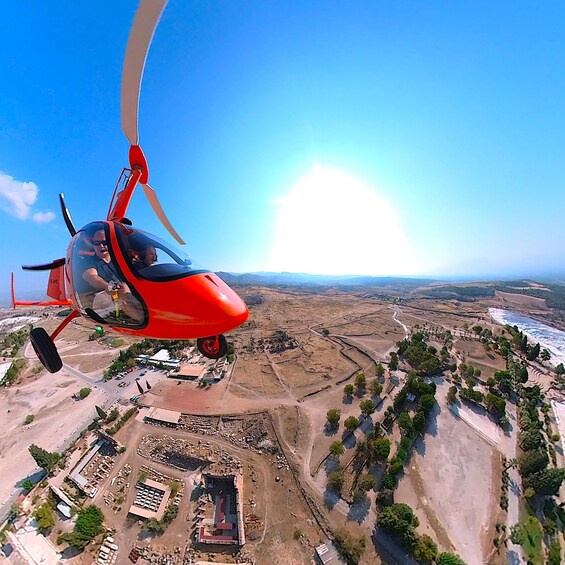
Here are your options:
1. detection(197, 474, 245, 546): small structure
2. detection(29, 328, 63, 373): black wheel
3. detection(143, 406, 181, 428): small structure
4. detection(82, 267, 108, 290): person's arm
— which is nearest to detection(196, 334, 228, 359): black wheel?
detection(82, 267, 108, 290): person's arm

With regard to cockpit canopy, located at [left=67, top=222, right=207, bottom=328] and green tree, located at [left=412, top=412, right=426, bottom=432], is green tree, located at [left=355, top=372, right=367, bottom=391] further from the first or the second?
cockpit canopy, located at [left=67, top=222, right=207, bottom=328]

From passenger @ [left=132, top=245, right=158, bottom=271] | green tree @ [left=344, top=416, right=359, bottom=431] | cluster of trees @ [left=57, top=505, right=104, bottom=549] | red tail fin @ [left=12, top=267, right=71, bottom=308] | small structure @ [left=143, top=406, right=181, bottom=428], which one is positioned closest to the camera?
passenger @ [left=132, top=245, right=158, bottom=271]

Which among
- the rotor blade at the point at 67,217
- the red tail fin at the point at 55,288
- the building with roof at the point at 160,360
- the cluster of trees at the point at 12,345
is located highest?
the rotor blade at the point at 67,217

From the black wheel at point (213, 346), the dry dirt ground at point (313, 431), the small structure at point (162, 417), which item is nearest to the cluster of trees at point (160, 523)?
the dry dirt ground at point (313, 431)

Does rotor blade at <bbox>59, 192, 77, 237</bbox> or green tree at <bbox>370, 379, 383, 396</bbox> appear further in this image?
green tree at <bbox>370, 379, 383, 396</bbox>

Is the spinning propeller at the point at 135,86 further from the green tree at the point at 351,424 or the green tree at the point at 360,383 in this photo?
the green tree at the point at 360,383

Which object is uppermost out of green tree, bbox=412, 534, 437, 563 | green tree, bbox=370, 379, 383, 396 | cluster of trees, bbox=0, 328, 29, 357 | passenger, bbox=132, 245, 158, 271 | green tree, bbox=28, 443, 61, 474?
passenger, bbox=132, 245, 158, 271

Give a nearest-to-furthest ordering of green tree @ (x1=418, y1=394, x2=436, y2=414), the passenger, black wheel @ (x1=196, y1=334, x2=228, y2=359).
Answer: the passenger, black wheel @ (x1=196, y1=334, x2=228, y2=359), green tree @ (x1=418, y1=394, x2=436, y2=414)
